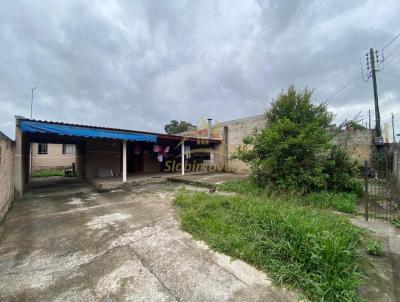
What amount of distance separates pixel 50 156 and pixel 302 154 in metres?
18.4

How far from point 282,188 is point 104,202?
533 centimetres

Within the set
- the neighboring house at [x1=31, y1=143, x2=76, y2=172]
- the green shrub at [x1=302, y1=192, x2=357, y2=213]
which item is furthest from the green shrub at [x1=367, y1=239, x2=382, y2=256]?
the neighboring house at [x1=31, y1=143, x2=76, y2=172]

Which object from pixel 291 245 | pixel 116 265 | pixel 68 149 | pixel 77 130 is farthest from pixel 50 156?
pixel 291 245

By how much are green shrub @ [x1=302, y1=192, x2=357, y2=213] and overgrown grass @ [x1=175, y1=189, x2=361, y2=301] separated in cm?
147

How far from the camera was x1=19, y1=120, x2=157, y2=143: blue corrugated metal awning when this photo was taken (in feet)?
18.0

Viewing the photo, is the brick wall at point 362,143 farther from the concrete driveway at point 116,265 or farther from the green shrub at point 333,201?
the concrete driveway at point 116,265

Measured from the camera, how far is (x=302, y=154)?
5.54 metres

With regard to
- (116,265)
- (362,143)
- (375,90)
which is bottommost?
(116,265)

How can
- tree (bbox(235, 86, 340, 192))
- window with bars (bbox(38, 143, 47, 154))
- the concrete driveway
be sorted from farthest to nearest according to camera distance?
window with bars (bbox(38, 143, 47, 154)), tree (bbox(235, 86, 340, 192)), the concrete driveway

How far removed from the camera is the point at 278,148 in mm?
5613

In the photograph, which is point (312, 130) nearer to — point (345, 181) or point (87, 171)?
point (345, 181)

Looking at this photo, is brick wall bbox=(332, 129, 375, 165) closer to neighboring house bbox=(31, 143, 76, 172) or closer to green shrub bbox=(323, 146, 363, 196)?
green shrub bbox=(323, 146, 363, 196)

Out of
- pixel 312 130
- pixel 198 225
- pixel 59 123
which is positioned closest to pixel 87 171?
pixel 59 123

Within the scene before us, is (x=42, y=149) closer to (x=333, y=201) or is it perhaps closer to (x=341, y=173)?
(x=333, y=201)
